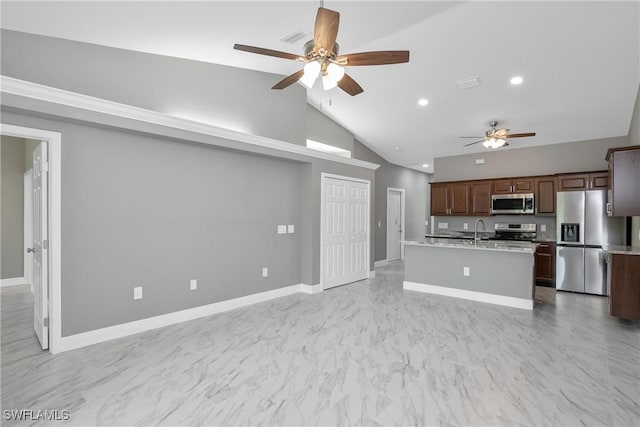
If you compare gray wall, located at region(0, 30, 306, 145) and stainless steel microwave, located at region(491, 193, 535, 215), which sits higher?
gray wall, located at region(0, 30, 306, 145)

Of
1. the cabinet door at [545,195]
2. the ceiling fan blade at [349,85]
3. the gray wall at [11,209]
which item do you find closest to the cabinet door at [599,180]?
the cabinet door at [545,195]

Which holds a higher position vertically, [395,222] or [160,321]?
[395,222]

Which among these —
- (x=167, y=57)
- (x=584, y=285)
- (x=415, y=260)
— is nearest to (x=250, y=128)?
(x=167, y=57)

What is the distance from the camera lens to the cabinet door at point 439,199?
7.43 metres

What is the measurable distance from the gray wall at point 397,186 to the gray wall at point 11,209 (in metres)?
6.45

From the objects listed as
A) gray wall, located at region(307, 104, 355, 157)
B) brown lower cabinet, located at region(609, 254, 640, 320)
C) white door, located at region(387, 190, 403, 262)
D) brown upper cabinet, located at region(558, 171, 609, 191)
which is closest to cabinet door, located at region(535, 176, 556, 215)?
brown upper cabinet, located at region(558, 171, 609, 191)

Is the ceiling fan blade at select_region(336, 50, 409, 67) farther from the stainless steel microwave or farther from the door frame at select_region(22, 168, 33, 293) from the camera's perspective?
the door frame at select_region(22, 168, 33, 293)

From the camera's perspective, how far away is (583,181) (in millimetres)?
5379

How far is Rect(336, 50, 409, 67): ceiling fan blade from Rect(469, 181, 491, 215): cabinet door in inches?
208

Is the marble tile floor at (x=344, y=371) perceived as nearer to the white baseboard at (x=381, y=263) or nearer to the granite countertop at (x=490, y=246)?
the granite countertop at (x=490, y=246)

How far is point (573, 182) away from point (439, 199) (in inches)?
101

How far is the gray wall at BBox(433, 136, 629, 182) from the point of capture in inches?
234

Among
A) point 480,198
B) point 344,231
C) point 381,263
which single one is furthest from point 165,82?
point 480,198

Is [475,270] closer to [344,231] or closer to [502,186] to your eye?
[344,231]
